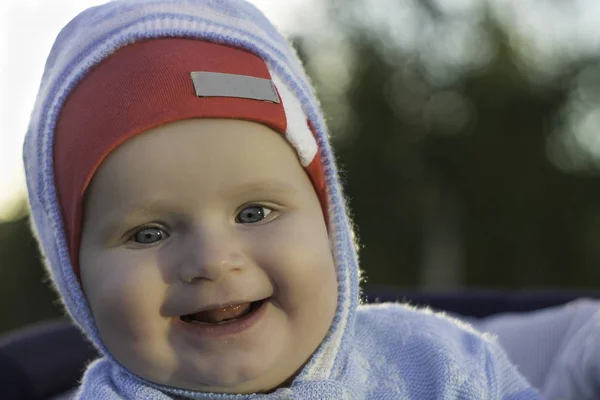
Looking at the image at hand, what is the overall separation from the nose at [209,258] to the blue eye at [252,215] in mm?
61

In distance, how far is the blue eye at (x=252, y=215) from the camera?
3.77 ft

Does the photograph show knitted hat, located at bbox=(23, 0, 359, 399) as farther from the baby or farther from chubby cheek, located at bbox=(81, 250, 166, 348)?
chubby cheek, located at bbox=(81, 250, 166, 348)

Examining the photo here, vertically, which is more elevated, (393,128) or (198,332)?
(198,332)

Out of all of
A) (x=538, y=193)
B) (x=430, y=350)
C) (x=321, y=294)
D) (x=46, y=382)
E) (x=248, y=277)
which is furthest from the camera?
(x=538, y=193)

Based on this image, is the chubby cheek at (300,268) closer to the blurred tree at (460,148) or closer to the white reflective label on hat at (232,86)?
the white reflective label on hat at (232,86)

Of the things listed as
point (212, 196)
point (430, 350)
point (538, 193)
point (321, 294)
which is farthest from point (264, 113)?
point (538, 193)

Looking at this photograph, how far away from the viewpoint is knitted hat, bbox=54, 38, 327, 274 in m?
1.14

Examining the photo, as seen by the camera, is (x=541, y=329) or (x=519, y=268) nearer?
(x=541, y=329)

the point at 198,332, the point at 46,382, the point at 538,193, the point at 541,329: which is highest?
the point at 198,332

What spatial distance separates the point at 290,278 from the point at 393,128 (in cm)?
649

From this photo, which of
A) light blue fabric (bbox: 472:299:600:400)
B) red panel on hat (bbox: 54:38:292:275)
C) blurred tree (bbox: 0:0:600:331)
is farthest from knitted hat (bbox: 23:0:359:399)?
blurred tree (bbox: 0:0:600:331)

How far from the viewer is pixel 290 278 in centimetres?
114

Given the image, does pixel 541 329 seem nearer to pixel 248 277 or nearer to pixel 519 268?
pixel 248 277

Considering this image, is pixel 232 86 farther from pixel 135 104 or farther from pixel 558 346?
pixel 558 346
